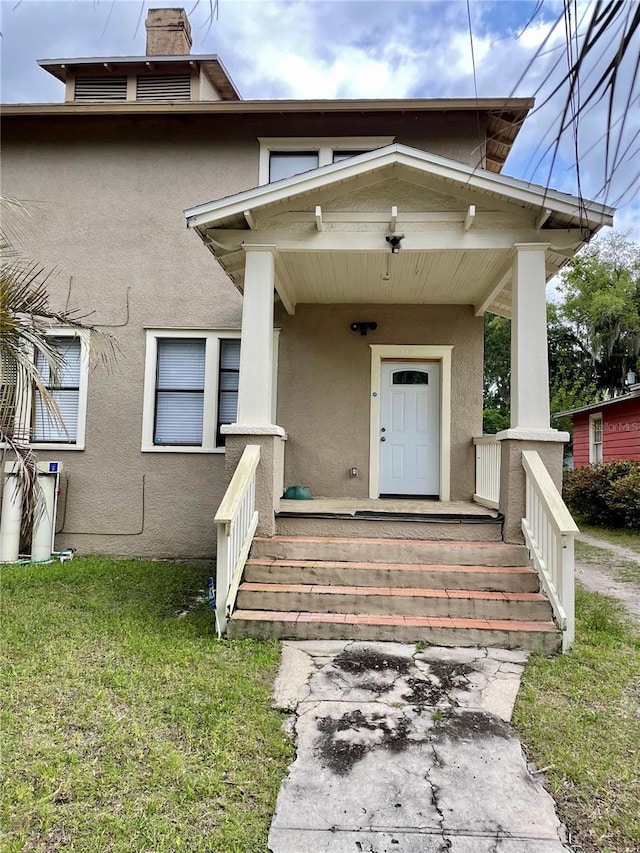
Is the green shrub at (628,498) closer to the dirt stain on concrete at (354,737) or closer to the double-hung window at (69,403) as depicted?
the dirt stain on concrete at (354,737)

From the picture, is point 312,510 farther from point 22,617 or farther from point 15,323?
point 15,323

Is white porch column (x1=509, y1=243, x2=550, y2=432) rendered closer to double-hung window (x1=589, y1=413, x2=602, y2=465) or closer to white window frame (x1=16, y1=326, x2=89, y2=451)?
white window frame (x1=16, y1=326, x2=89, y2=451)

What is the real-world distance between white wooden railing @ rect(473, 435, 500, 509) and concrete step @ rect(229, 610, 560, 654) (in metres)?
1.75

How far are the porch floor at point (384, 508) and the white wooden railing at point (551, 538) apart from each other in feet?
1.88

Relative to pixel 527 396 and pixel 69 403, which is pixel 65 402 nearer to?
pixel 69 403

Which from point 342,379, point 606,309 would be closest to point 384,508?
point 342,379

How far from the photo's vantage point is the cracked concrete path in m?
2.25

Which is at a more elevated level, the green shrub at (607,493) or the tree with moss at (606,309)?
the tree with moss at (606,309)

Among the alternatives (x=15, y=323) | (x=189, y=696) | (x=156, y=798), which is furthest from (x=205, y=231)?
(x=156, y=798)

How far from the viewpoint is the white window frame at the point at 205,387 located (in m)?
7.51

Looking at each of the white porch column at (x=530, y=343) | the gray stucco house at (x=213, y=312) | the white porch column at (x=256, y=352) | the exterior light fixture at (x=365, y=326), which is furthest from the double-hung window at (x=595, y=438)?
the white porch column at (x=256, y=352)

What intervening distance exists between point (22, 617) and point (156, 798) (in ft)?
10.4

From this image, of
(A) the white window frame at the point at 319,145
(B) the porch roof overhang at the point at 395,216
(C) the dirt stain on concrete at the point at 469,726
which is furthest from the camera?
(A) the white window frame at the point at 319,145

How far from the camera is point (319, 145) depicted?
7.84 metres
